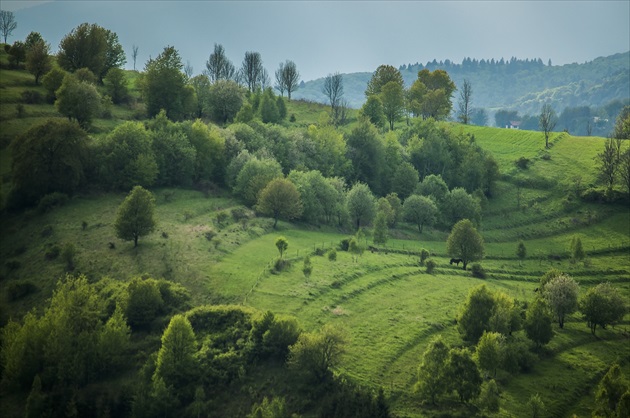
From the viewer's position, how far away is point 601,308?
64.0 metres

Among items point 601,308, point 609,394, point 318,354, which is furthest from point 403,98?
Result: point 609,394

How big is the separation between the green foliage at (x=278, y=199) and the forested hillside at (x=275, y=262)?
60 centimetres

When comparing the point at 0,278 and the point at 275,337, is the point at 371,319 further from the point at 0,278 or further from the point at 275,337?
the point at 0,278

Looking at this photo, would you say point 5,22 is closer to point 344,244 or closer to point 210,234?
point 210,234

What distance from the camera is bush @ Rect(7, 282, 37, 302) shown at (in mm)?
61656

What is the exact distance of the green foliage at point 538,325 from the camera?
58.9 metres

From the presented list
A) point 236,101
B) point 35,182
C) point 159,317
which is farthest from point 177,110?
point 159,317

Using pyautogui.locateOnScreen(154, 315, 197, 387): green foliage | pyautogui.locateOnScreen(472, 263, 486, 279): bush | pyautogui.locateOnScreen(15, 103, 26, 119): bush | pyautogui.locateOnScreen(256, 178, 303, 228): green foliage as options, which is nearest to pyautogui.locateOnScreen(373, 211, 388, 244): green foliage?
pyautogui.locateOnScreen(256, 178, 303, 228): green foliage

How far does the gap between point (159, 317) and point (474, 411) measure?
35.7m

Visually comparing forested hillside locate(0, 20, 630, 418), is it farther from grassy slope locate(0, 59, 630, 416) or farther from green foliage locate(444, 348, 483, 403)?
grassy slope locate(0, 59, 630, 416)

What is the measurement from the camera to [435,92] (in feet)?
548

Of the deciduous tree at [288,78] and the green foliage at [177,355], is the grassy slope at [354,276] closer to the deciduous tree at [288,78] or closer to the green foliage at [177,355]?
the green foliage at [177,355]

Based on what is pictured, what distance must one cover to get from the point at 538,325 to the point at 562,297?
9.42m

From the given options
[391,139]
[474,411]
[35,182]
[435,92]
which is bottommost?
[474,411]
